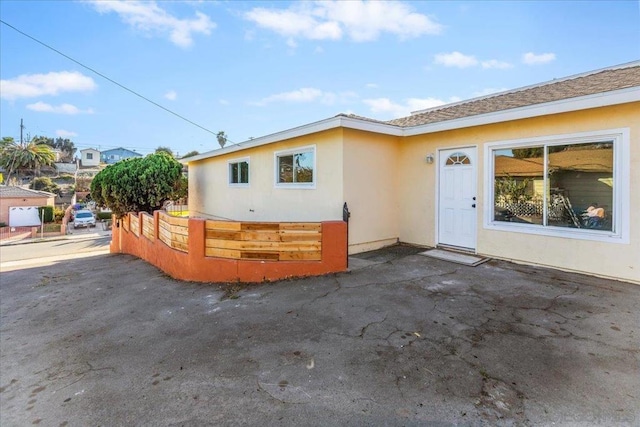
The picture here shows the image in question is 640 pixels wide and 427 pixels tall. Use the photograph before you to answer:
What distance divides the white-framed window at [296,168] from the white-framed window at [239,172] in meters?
2.04

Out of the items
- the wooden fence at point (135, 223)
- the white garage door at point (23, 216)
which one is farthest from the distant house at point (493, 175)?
the white garage door at point (23, 216)

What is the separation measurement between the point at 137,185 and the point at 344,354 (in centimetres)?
1277

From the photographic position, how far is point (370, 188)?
7430 millimetres

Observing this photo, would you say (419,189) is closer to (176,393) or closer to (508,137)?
(508,137)

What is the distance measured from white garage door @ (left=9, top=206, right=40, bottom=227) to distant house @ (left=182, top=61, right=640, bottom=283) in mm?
32592

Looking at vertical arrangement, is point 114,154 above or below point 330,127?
above

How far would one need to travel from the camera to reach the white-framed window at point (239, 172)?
35.3ft

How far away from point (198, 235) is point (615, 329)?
20.6 ft

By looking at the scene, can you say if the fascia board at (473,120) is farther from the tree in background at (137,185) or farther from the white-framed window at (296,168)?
the tree in background at (137,185)

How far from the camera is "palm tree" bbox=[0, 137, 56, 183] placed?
41719 mm

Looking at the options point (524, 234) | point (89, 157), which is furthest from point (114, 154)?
point (524, 234)

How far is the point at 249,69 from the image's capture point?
515 inches

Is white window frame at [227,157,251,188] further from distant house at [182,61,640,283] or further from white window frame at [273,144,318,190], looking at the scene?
white window frame at [273,144,318,190]

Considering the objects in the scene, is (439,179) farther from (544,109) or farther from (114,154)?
(114,154)
